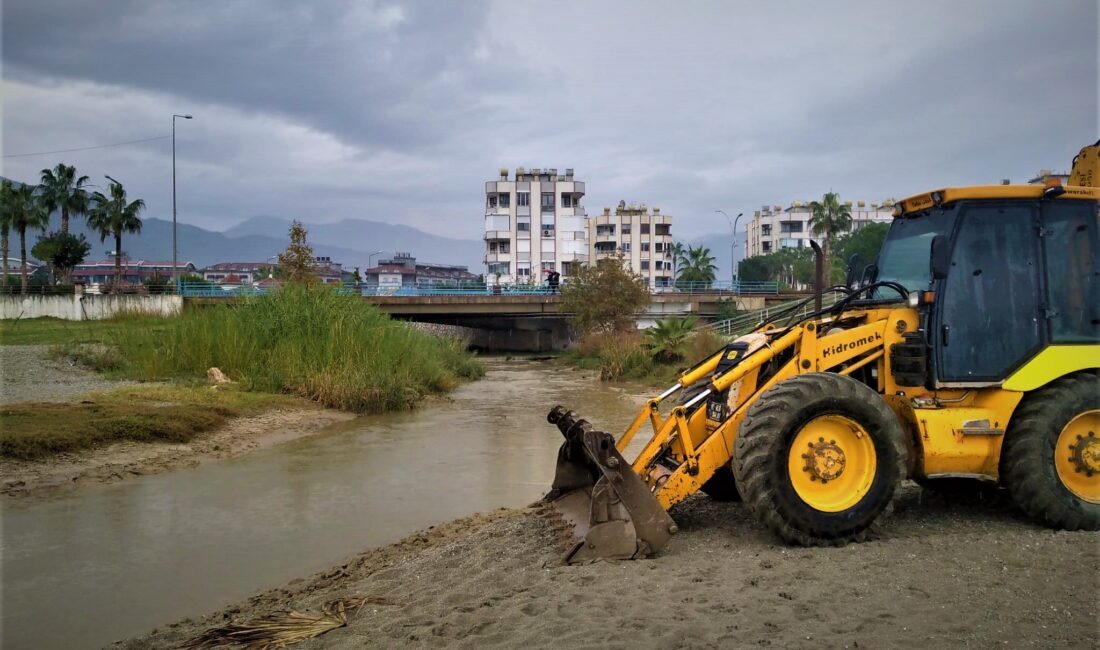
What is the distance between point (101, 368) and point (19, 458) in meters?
9.50

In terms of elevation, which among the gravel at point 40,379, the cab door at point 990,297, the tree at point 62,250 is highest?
the tree at point 62,250

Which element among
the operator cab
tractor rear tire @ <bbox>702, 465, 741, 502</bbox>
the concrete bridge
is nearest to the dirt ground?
tractor rear tire @ <bbox>702, 465, 741, 502</bbox>

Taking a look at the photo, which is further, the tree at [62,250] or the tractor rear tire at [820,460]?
the tree at [62,250]

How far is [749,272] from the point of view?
103875 mm

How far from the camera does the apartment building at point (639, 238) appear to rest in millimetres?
107506

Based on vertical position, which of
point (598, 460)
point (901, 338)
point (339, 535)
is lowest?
point (339, 535)

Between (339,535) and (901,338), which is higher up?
(901,338)

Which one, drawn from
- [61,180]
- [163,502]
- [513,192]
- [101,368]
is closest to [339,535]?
[163,502]

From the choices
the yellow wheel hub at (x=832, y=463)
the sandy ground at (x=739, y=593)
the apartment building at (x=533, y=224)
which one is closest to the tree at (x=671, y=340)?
the sandy ground at (x=739, y=593)

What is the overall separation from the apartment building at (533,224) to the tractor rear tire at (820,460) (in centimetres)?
8636

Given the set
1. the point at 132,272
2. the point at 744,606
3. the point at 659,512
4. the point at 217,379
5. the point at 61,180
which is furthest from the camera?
the point at 132,272

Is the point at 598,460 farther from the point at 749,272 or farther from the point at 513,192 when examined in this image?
the point at 749,272

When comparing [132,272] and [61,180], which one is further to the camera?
[132,272]

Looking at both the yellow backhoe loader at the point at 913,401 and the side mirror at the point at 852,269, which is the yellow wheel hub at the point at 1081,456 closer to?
the yellow backhoe loader at the point at 913,401
